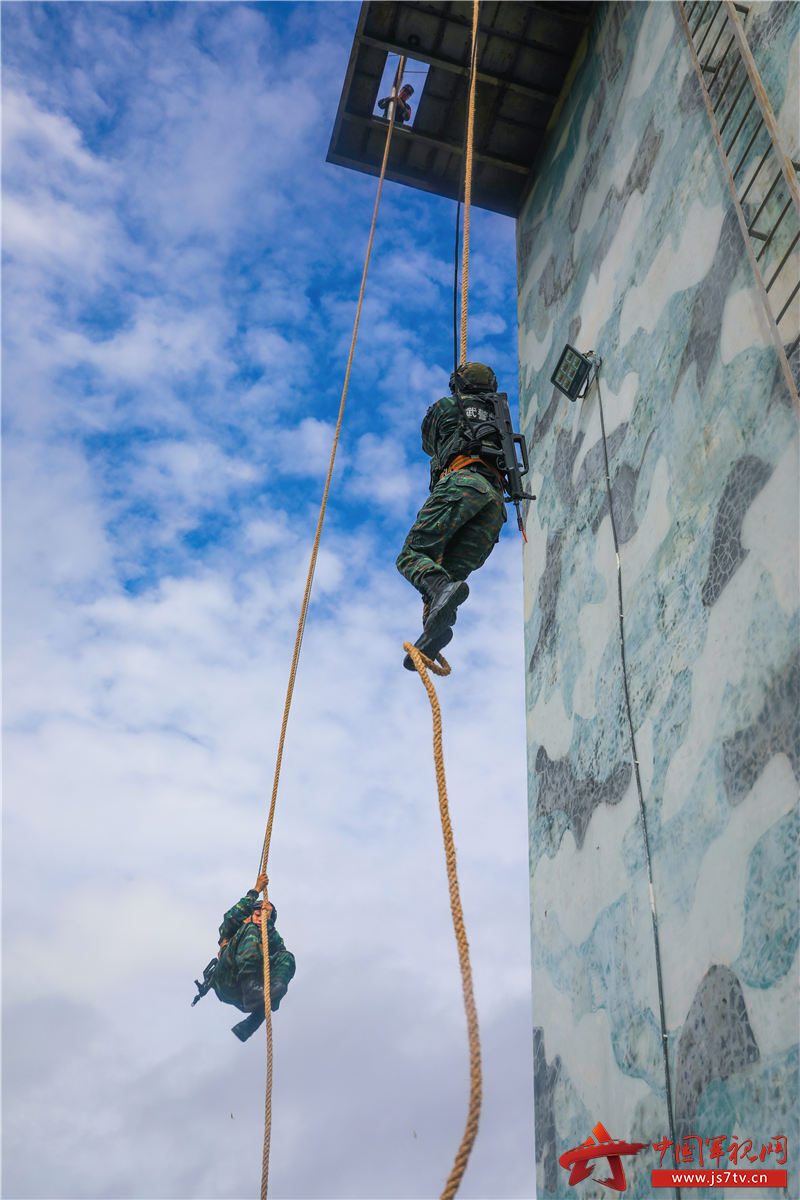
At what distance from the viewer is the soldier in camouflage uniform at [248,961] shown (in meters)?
5.50

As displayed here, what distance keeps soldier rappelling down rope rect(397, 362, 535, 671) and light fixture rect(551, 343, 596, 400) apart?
5.69ft

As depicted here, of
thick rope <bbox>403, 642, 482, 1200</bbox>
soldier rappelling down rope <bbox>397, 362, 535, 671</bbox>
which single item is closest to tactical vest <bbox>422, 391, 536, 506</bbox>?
soldier rappelling down rope <bbox>397, 362, 535, 671</bbox>

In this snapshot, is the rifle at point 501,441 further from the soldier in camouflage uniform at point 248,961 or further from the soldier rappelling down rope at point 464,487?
the soldier in camouflage uniform at point 248,961

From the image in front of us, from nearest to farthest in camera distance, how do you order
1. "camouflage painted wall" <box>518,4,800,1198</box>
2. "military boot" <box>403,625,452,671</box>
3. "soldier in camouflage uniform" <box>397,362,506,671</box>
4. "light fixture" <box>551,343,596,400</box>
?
"camouflage painted wall" <box>518,4,800,1198</box>
"military boot" <box>403,625,452,671</box>
"soldier in camouflage uniform" <box>397,362,506,671</box>
"light fixture" <box>551,343,596,400</box>

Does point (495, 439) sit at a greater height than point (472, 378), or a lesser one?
lesser

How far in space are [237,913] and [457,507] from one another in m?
2.72

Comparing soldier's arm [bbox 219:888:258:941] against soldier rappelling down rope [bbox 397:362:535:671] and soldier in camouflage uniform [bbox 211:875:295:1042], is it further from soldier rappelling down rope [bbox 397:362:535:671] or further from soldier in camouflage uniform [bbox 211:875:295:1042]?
soldier rappelling down rope [bbox 397:362:535:671]

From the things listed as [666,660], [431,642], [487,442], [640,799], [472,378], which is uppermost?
[472,378]

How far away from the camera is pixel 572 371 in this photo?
6.62 meters

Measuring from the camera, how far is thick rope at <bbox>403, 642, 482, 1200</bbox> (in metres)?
2.33

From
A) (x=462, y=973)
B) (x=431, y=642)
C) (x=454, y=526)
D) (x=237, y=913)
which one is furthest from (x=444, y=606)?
(x=237, y=913)

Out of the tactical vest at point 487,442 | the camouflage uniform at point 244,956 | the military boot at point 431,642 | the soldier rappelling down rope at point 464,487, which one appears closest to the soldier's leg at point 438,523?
the soldier rappelling down rope at point 464,487

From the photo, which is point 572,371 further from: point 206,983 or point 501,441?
point 206,983

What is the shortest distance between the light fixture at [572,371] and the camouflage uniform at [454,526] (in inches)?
80.0
